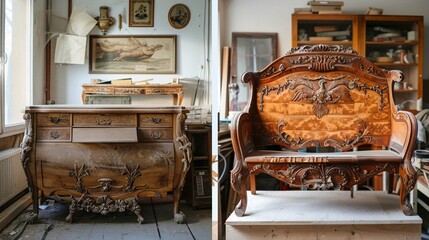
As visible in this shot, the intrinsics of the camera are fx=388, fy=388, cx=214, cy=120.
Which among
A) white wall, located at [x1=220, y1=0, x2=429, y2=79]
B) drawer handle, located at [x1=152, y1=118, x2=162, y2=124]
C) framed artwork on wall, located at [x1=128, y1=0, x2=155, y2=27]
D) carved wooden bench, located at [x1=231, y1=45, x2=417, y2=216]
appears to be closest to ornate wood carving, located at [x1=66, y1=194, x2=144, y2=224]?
drawer handle, located at [x1=152, y1=118, x2=162, y2=124]

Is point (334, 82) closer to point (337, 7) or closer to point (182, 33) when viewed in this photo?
point (182, 33)

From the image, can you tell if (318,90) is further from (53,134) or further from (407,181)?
(53,134)

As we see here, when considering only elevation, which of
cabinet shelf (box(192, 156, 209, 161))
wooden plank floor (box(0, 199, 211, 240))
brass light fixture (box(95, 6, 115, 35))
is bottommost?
wooden plank floor (box(0, 199, 211, 240))

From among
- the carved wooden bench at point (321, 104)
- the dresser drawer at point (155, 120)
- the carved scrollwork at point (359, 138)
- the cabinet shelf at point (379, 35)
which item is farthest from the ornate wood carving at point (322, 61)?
the cabinet shelf at point (379, 35)

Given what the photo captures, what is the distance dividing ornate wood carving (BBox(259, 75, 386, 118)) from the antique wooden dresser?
621mm

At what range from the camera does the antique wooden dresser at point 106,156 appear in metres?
2.07

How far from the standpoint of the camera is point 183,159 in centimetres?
224

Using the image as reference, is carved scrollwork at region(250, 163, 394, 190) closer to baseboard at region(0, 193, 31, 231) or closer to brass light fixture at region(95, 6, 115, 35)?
brass light fixture at region(95, 6, 115, 35)

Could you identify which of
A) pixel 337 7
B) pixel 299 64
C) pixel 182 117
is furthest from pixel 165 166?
pixel 337 7

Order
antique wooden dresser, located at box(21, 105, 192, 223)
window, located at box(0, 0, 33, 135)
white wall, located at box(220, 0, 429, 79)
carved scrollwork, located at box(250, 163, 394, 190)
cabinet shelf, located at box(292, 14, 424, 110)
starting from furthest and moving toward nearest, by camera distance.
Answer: white wall, located at box(220, 0, 429, 79) < cabinet shelf, located at box(292, 14, 424, 110) < antique wooden dresser, located at box(21, 105, 192, 223) < carved scrollwork, located at box(250, 163, 394, 190) < window, located at box(0, 0, 33, 135)

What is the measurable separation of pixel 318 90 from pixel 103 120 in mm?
1240

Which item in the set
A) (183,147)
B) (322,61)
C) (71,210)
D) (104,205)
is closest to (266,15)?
(322,61)

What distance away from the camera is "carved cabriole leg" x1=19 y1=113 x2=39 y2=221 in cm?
208

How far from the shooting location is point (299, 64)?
229 cm
